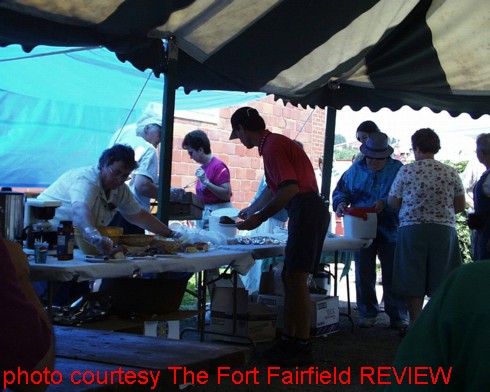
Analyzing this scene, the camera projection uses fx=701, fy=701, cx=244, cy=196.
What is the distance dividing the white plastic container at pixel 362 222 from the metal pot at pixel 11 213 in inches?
115

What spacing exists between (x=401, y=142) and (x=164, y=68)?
1065cm

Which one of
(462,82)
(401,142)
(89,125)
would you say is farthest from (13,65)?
(401,142)

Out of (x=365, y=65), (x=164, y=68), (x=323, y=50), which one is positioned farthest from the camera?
(x=365, y=65)

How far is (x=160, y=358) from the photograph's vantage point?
6.37 feet

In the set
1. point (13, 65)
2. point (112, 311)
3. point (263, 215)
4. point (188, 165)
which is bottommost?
point (112, 311)

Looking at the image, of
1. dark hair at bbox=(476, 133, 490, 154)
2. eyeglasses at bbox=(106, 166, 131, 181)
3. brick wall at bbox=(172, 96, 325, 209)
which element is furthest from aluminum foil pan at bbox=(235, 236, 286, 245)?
brick wall at bbox=(172, 96, 325, 209)

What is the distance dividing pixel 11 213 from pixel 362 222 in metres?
3.05

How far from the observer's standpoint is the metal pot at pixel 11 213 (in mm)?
3402

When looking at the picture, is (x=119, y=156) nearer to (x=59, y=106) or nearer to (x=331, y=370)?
(x=331, y=370)

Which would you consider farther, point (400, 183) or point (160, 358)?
point (400, 183)

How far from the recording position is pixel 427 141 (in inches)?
205

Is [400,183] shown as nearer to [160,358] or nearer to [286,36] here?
[286,36]

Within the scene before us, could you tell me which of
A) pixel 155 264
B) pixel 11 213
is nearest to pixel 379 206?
pixel 155 264

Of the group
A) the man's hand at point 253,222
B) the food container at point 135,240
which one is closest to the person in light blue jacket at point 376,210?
the man's hand at point 253,222
